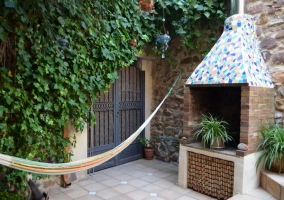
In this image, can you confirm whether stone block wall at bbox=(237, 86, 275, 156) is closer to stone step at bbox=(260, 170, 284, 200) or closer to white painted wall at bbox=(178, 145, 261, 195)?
white painted wall at bbox=(178, 145, 261, 195)

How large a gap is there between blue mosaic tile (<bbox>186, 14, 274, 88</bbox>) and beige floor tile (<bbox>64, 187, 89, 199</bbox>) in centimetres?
201

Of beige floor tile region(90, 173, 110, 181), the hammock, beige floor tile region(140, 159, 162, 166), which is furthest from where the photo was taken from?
beige floor tile region(140, 159, 162, 166)

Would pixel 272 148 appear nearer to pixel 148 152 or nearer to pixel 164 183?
pixel 164 183

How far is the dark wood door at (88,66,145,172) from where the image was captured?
11.8 feet

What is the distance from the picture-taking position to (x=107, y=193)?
2754 mm

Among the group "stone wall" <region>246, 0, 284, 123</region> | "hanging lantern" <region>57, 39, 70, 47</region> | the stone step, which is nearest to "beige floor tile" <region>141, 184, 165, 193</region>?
the stone step

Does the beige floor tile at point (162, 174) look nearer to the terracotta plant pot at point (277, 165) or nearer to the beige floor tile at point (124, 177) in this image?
the beige floor tile at point (124, 177)

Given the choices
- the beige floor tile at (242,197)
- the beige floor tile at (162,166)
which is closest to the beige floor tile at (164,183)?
the beige floor tile at (162,166)

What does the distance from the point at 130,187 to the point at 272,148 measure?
1.85m

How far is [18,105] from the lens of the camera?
227 centimetres

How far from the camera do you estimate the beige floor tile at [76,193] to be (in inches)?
106

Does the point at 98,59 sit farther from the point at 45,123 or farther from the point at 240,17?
the point at 240,17

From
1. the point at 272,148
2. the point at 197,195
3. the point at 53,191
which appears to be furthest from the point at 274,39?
the point at 53,191

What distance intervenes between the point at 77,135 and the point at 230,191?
2129mm
